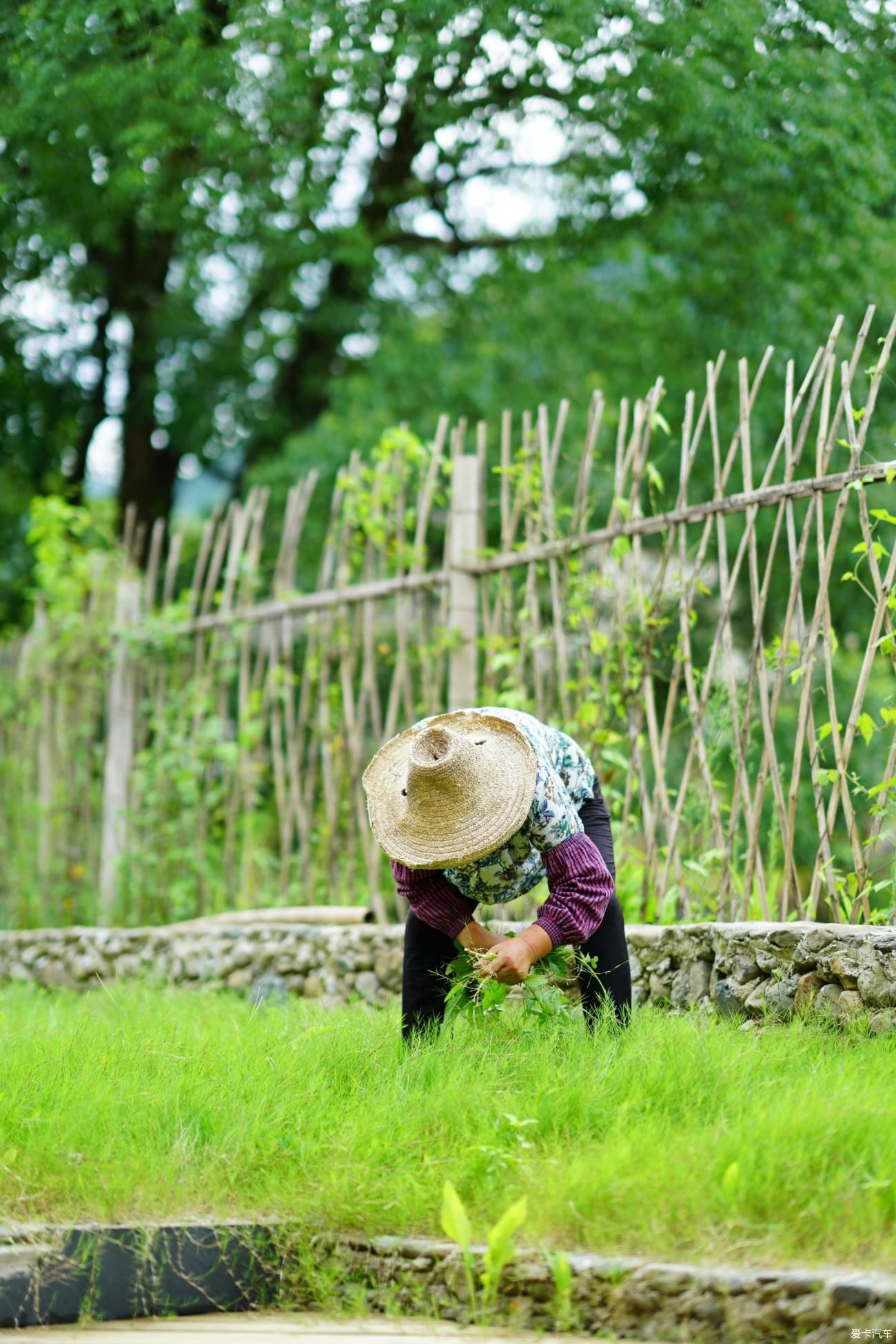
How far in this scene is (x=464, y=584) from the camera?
5434 mm

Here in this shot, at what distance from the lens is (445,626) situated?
214 inches

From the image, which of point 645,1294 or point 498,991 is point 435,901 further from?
point 645,1294

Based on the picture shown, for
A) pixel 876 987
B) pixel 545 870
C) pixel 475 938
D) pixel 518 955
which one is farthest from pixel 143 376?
pixel 876 987

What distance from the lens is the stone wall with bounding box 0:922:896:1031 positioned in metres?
3.48

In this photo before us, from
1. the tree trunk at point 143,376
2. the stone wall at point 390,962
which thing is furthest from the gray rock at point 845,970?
the tree trunk at point 143,376

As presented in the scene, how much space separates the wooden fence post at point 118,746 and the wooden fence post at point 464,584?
225cm

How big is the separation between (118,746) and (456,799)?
165 inches

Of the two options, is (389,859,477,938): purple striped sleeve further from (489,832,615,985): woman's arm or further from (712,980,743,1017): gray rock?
(712,980,743,1017): gray rock

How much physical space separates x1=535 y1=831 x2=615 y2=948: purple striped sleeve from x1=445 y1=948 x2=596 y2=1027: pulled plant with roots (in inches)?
5.0

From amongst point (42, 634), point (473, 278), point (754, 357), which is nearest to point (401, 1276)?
point (42, 634)

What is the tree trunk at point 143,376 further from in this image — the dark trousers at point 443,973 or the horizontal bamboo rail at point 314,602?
the dark trousers at point 443,973

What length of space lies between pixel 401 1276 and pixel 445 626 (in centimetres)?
317

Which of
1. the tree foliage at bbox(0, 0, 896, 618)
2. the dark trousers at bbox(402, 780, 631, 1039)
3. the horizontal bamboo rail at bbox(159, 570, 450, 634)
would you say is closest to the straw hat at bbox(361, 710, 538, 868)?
the dark trousers at bbox(402, 780, 631, 1039)

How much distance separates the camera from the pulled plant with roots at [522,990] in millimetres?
3237
